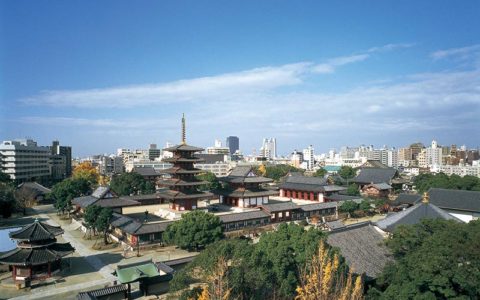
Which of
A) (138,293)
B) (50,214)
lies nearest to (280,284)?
(138,293)

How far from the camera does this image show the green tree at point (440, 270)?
17547mm

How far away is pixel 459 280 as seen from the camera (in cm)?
1734

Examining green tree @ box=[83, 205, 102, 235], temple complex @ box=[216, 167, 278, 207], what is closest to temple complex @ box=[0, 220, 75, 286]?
green tree @ box=[83, 205, 102, 235]

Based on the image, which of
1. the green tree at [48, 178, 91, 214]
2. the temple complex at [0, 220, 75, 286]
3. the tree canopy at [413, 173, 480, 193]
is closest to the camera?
the temple complex at [0, 220, 75, 286]

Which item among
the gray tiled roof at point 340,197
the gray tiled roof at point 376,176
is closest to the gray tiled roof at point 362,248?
the gray tiled roof at point 340,197

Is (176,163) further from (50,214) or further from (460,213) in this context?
(460,213)

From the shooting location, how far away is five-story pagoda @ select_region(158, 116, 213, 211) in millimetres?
52547

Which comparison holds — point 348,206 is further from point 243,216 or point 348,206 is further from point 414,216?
point 414,216

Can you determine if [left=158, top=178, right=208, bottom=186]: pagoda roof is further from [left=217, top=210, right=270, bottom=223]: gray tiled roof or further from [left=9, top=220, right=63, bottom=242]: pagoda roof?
[left=9, top=220, right=63, bottom=242]: pagoda roof

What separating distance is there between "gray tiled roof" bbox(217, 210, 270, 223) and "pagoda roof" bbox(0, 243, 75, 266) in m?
19.7

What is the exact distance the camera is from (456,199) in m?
46.7

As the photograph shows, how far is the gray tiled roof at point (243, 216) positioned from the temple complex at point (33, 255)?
64.8 ft

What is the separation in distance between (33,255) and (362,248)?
27220 millimetres

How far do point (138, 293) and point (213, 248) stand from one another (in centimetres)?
1094
